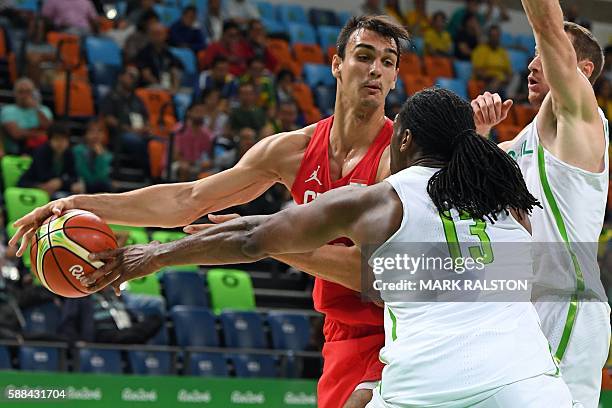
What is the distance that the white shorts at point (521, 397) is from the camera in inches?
124

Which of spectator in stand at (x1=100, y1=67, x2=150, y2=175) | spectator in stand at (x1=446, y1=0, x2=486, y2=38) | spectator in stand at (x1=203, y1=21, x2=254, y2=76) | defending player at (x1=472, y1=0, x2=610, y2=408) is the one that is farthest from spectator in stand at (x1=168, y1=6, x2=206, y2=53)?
defending player at (x1=472, y1=0, x2=610, y2=408)

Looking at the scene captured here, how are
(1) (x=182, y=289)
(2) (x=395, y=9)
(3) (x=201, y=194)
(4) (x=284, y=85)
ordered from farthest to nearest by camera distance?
(2) (x=395, y=9)
(4) (x=284, y=85)
(1) (x=182, y=289)
(3) (x=201, y=194)

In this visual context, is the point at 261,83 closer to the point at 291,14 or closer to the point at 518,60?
the point at 291,14

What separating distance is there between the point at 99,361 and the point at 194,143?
11.9ft

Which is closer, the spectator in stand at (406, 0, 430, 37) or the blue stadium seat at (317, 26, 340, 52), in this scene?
the blue stadium seat at (317, 26, 340, 52)

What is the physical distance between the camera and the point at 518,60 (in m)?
17.9

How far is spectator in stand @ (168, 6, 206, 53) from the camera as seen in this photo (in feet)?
47.3

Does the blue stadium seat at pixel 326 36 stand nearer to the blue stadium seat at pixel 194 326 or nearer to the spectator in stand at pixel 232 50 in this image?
the spectator in stand at pixel 232 50

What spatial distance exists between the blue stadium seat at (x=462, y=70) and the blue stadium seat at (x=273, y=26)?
290 centimetres

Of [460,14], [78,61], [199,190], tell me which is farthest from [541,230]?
[460,14]

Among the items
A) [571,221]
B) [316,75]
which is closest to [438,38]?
[316,75]

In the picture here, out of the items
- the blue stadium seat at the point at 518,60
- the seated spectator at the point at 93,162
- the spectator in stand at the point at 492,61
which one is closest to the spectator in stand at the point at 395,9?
the spectator in stand at the point at 492,61

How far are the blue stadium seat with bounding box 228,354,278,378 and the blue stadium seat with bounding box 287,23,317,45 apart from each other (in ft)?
24.4

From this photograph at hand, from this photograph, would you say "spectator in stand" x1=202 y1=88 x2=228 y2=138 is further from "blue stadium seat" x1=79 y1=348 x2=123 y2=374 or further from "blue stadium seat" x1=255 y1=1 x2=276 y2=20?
"blue stadium seat" x1=255 y1=1 x2=276 y2=20
